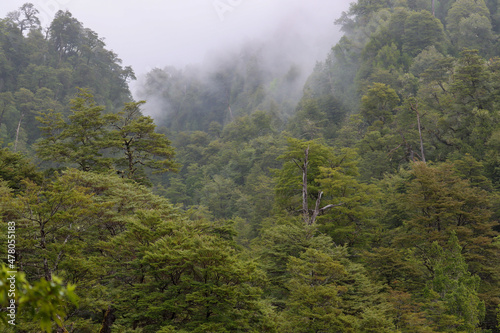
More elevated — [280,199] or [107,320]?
[280,199]

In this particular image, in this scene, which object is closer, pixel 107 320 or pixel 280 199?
pixel 107 320

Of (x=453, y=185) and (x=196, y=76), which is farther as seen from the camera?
(x=196, y=76)

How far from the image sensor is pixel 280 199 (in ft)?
74.1

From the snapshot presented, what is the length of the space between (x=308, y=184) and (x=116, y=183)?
1129cm

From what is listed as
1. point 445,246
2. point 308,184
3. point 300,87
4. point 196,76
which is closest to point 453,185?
point 445,246

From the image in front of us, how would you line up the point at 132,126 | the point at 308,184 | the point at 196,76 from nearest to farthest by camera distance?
the point at 132,126 < the point at 308,184 < the point at 196,76

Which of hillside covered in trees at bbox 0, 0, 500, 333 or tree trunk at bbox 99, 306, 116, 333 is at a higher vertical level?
hillside covered in trees at bbox 0, 0, 500, 333

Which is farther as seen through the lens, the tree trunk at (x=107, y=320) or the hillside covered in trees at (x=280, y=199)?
the tree trunk at (x=107, y=320)

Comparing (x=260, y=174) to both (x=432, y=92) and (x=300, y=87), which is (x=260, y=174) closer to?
(x=432, y=92)

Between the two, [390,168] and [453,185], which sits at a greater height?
[390,168]

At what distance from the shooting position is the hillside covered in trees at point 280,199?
31.0 ft

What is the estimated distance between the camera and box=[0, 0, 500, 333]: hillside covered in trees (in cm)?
946

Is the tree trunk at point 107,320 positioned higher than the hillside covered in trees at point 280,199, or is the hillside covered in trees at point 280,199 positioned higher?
the hillside covered in trees at point 280,199

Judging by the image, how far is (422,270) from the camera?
15.1m
